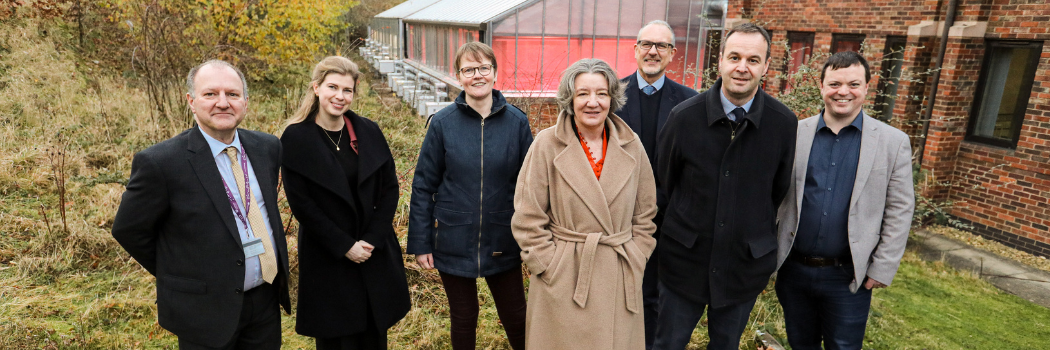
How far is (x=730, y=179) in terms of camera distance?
2.55 metres

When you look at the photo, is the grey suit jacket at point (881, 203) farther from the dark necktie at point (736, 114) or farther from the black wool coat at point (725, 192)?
the dark necktie at point (736, 114)

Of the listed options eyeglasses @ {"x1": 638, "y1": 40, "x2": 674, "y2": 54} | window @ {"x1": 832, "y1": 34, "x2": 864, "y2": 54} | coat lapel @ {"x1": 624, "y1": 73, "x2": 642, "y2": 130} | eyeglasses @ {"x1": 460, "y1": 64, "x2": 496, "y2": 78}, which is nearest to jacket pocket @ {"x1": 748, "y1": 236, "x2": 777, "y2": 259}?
coat lapel @ {"x1": 624, "y1": 73, "x2": 642, "y2": 130}

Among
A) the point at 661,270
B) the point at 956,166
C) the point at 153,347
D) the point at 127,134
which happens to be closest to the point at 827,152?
the point at 661,270

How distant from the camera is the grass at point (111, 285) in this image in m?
3.90

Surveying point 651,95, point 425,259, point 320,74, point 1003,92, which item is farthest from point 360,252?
point 1003,92

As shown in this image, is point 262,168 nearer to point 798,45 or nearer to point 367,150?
point 367,150

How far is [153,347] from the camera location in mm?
3732

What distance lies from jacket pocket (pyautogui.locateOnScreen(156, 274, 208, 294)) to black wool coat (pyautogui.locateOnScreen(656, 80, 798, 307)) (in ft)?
6.58

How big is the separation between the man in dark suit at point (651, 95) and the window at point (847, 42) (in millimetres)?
6704

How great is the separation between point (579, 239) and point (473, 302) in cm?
85

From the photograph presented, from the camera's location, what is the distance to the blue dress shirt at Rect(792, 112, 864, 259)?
2.71m

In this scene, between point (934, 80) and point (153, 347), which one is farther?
point (934, 80)

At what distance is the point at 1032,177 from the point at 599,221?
23.0 feet

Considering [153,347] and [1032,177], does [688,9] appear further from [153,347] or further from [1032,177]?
[153,347]
